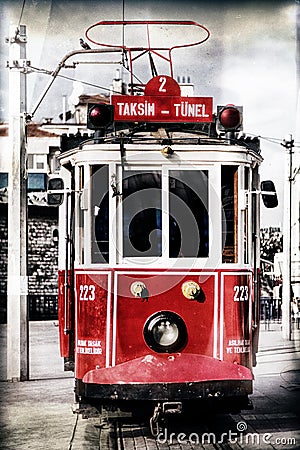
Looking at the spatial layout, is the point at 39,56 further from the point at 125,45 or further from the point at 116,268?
the point at 116,268

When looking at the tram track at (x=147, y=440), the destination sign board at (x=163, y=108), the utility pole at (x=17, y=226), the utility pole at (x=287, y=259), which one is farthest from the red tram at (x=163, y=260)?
the utility pole at (x=287, y=259)

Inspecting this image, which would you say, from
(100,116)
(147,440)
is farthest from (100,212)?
(147,440)

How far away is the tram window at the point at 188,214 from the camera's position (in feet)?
21.3

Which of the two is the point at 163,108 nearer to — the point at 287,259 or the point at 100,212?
the point at 100,212

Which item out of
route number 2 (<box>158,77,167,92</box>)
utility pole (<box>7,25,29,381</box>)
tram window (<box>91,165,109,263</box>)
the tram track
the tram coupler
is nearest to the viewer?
the tram coupler

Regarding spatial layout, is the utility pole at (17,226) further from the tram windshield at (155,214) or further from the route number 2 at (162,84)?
the route number 2 at (162,84)

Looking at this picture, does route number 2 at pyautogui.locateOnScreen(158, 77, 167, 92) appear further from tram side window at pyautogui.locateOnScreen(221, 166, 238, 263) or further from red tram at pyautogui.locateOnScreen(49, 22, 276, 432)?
tram side window at pyautogui.locateOnScreen(221, 166, 238, 263)

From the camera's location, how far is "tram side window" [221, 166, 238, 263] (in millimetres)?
6625

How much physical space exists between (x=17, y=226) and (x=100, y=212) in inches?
145

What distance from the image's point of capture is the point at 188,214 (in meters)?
6.55

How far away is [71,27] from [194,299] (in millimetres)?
2520

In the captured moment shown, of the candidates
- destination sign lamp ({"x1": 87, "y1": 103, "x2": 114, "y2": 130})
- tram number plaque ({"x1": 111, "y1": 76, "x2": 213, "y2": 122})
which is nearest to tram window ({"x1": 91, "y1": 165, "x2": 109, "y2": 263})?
destination sign lamp ({"x1": 87, "y1": 103, "x2": 114, "y2": 130})

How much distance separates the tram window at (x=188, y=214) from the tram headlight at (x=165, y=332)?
48 centimetres

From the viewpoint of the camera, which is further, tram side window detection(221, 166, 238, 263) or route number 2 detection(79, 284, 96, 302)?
tram side window detection(221, 166, 238, 263)
